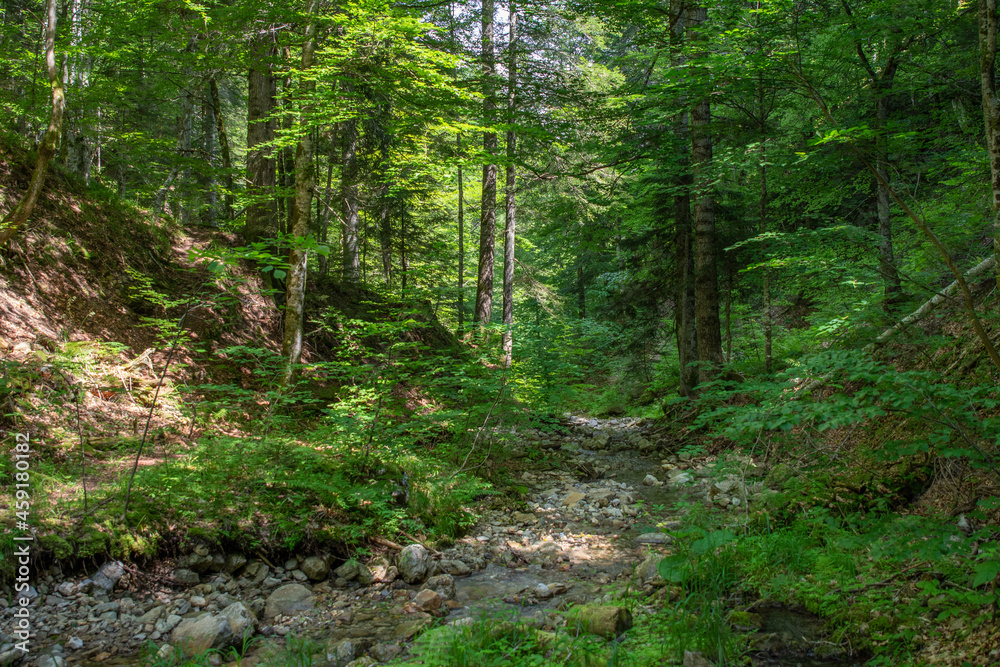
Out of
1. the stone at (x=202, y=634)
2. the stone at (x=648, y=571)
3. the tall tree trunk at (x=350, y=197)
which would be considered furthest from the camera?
the tall tree trunk at (x=350, y=197)

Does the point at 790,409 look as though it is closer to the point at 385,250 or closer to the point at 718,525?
the point at 718,525

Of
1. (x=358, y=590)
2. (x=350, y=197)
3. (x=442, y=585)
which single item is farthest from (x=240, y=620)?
(x=350, y=197)

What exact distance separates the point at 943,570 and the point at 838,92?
9991 mm

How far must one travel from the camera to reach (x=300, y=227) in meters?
7.09

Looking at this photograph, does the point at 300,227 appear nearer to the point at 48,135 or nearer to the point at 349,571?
the point at 48,135

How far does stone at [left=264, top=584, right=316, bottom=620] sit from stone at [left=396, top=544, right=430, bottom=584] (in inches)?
33.3

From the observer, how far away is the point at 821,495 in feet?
15.0

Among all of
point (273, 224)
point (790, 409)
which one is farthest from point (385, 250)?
point (790, 409)

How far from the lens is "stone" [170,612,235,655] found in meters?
3.34

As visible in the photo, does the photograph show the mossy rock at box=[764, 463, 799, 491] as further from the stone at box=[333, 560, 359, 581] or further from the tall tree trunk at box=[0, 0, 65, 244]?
the tall tree trunk at box=[0, 0, 65, 244]

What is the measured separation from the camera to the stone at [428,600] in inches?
160

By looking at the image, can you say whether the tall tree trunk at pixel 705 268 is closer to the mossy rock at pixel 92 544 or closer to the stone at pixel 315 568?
the stone at pixel 315 568

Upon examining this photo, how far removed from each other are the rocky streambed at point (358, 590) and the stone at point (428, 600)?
0.04 feet

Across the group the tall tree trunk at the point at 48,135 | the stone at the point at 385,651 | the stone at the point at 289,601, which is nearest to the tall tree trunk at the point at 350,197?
the tall tree trunk at the point at 48,135
